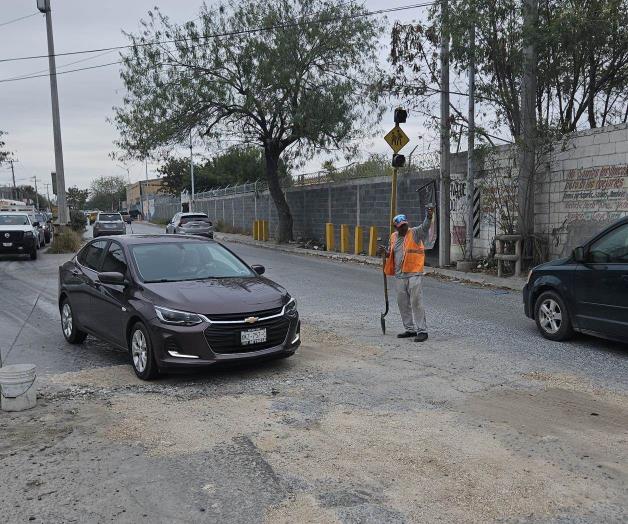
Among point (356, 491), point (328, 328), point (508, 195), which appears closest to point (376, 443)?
point (356, 491)

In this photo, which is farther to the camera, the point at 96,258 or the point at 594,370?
the point at 96,258

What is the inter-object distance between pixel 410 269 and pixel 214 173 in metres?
63.3

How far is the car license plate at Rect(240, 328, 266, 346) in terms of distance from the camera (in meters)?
6.24

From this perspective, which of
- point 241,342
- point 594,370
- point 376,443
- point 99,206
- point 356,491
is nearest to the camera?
point 356,491

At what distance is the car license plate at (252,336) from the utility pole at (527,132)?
10043 millimetres

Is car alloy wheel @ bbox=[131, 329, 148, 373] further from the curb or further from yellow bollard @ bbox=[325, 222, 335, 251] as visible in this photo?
yellow bollard @ bbox=[325, 222, 335, 251]

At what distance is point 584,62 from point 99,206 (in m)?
156

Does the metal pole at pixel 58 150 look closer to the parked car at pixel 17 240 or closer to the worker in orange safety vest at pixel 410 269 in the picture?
the parked car at pixel 17 240

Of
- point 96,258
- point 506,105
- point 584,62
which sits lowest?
point 96,258

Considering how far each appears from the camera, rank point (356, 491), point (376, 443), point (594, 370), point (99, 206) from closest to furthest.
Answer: point (356, 491), point (376, 443), point (594, 370), point (99, 206)

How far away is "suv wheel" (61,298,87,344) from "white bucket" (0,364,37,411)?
2.56 m

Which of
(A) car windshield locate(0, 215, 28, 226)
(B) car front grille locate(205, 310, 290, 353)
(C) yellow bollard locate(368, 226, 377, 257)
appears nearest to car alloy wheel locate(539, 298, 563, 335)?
(B) car front grille locate(205, 310, 290, 353)

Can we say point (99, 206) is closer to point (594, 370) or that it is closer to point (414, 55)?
point (414, 55)

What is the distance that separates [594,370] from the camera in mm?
6664
